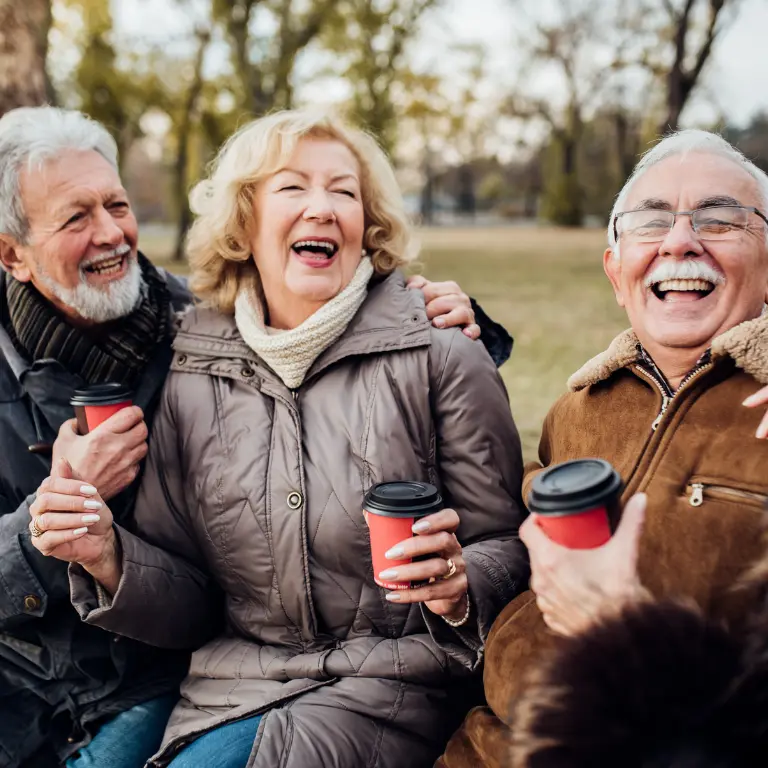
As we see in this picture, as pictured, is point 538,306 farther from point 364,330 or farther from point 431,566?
point 431,566

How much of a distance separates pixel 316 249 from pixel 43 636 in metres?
1.50

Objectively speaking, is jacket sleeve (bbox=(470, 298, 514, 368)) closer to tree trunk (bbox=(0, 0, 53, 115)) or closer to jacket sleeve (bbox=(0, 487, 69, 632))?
jacket sleeve (bbox=(0, 487, 69, 632))

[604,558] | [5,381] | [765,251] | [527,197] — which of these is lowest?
[527,197]

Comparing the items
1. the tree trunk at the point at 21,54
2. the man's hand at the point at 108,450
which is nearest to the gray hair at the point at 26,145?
the man's hand at the point at 108,450

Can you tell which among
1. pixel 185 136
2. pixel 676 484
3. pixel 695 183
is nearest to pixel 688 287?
pixel 695 183

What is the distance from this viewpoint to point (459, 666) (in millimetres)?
2281

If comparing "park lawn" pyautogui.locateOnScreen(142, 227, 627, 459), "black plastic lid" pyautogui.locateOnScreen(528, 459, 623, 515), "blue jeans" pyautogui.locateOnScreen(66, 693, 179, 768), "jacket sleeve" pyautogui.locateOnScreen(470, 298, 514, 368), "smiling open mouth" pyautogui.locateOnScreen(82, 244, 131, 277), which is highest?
"smiling open mouth" pyautogui.locateOnScreen(82, 244, 131, 277)

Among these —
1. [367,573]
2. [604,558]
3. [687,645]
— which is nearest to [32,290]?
[367,573]

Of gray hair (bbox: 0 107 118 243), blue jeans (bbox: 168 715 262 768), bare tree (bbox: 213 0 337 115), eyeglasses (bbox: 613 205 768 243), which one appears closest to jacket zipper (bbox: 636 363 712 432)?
eyeglasses (bbox: 613 205 768 243)

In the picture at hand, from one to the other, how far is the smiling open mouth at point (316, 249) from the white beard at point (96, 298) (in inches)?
25.5

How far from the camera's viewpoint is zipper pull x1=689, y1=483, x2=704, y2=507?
1901mm

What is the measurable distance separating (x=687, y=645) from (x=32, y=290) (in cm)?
238

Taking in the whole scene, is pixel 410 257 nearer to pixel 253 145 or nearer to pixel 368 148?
pixel 368 148

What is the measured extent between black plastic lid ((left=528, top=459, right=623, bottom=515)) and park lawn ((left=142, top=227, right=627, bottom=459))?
1611 millimetres
